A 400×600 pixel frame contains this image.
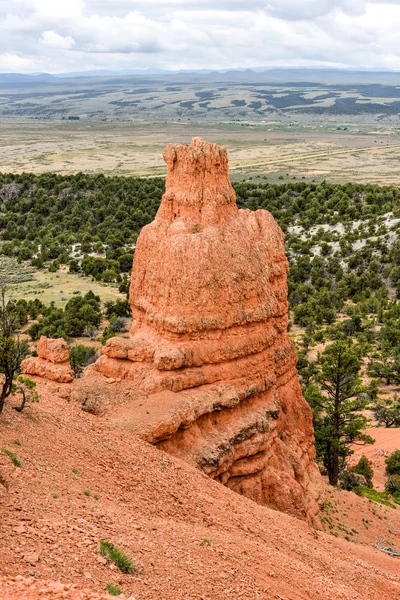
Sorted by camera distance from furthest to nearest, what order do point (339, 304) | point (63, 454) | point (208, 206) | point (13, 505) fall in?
point (339, 304) → point (208, 206) → point (63, 454) → point (13, 505)

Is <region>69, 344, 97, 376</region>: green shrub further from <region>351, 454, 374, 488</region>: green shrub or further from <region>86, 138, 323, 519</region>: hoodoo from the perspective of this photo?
<region>86, 138, 323, 519</region>: hoodoo

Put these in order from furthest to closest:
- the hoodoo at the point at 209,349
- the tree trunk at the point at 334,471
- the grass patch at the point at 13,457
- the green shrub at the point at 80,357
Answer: the green shrub at the point at 80,357 → the tree trunk at the point at 334,471 → the hoodoo at the point at 209,349 → the grass patch at the point at 13,457

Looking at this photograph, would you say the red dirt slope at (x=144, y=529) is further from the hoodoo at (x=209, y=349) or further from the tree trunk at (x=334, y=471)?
the tree trunk at (x=334, y=471)

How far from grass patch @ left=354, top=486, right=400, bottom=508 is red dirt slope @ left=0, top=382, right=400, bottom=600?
9031 millimetres

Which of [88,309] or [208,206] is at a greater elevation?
[208,206]

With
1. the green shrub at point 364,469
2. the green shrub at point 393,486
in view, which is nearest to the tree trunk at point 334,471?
the green shrub at point 393,486

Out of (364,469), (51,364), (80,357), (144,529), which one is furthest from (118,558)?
(80,357)

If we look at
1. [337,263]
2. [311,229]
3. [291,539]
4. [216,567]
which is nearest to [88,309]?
[337,263]

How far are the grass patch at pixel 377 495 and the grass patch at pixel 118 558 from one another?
64.3 ft

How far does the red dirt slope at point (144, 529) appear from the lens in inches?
409

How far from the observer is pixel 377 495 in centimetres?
2966

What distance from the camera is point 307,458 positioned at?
76.9ft

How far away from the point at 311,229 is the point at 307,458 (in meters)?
53.8

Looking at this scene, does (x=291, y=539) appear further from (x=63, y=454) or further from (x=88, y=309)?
(x=88, y=309)
